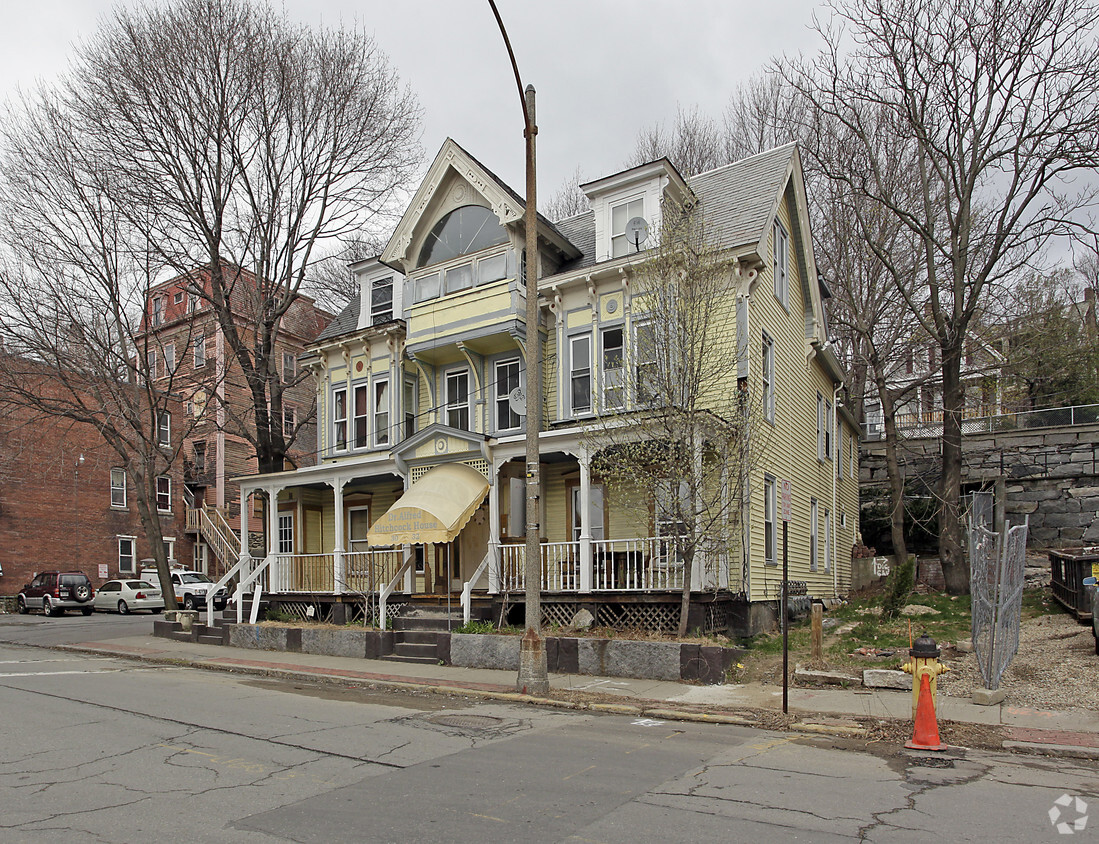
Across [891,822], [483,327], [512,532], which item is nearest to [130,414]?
[483,327]

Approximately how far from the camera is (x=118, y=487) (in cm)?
3981

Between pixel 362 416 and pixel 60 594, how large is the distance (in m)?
18.4

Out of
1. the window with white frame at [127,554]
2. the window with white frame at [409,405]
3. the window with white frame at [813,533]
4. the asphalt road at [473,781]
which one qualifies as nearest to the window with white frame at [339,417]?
the window with white frame at [409,405]

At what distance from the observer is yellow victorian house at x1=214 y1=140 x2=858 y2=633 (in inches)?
634

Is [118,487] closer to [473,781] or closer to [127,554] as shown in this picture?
[127,554]

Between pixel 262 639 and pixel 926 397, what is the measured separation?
2949cm

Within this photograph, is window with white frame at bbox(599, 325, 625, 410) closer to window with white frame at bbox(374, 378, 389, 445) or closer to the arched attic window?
the arched attic window

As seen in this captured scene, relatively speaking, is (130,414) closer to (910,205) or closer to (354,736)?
(354,736)

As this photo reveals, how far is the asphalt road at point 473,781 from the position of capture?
575cm

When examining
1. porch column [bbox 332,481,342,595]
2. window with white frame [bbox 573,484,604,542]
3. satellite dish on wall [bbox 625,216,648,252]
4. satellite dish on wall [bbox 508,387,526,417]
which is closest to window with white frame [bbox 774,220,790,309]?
satellite dish on wall [bbox 625,216,648,252]

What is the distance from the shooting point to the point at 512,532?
17031 millimetres

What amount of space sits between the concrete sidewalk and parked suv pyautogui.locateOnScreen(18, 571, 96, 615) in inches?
760

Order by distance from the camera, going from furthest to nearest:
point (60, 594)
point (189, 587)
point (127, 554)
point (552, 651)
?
1. point (127, 554)
2. point (189, 587)
3. point (60, 594)
4. point (552, 651)

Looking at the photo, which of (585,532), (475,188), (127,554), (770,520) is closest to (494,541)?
(585,532)
